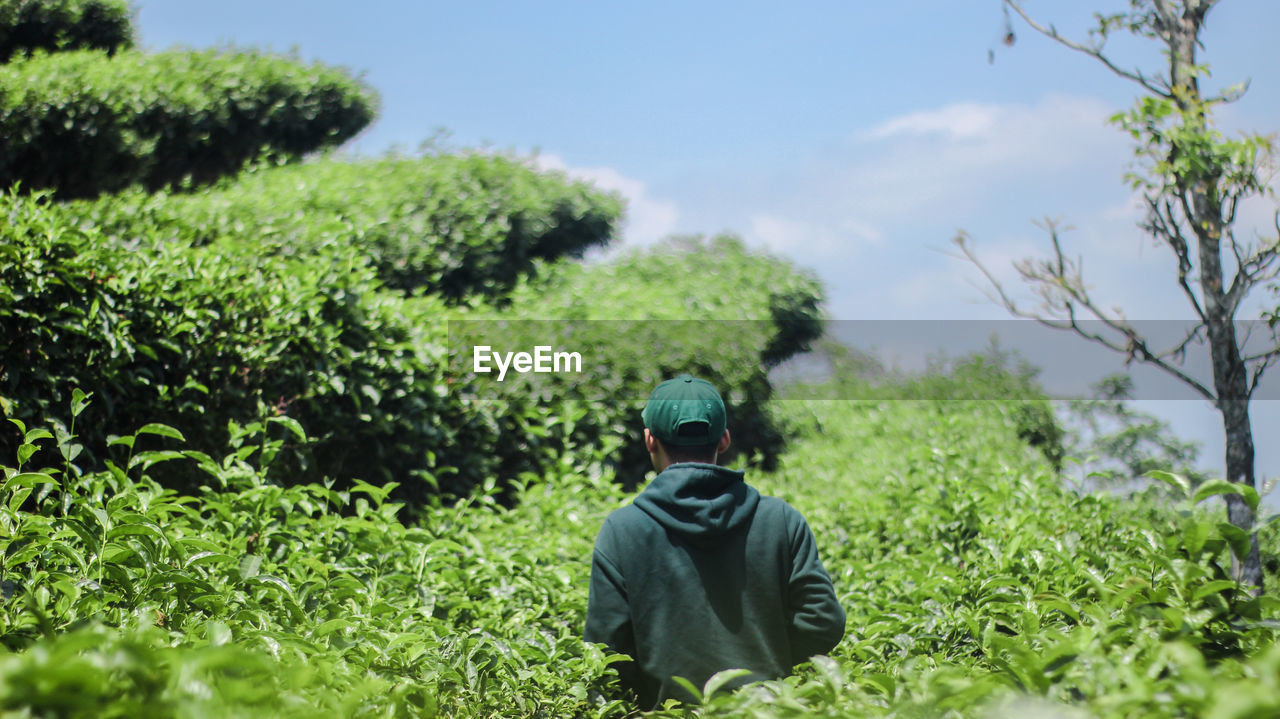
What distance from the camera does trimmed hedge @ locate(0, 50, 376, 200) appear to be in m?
12.5

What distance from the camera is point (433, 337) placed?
264 inches

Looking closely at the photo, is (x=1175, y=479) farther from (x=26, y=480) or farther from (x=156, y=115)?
(x=156, y=115)

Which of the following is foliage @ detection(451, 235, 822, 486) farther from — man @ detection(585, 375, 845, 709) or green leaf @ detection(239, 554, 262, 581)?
man @ detection(585, 375, 845, 709)

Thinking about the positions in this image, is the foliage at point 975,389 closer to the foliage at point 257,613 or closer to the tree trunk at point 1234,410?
the tree trunk at point 1234,410

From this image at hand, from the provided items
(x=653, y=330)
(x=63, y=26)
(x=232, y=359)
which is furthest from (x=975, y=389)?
(x=63, y=26)

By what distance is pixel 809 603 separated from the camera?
2662 millimetres

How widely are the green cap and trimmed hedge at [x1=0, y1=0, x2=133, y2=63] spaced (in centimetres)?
1620

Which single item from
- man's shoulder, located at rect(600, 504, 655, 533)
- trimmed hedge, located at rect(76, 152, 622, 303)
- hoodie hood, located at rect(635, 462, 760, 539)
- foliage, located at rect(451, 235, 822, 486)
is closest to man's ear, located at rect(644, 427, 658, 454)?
hoodie hood, located at rect(635, 462, 760, 539)

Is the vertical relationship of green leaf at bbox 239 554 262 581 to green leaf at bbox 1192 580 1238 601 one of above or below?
below

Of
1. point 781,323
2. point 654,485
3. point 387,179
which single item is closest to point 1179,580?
point 654,485

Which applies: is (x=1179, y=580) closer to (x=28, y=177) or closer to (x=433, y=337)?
(x=433, y=337)

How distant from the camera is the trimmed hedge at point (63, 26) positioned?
15.0 meters

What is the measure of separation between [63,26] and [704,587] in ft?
59.4

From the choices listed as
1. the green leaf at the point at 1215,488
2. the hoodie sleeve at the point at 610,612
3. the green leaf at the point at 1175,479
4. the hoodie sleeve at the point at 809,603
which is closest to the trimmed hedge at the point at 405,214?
the hoodie sleeve at the point at 610,612
